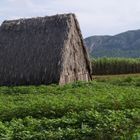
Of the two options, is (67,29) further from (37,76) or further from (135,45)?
(135,45)

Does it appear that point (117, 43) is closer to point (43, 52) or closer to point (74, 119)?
point (43, 52)

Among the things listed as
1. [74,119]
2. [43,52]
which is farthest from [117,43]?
[74,119]

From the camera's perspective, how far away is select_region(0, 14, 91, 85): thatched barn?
25875mm

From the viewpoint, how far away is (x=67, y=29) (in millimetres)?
26969

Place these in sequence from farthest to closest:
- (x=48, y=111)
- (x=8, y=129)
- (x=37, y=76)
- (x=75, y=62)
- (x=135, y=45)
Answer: (x=135, y=45) → (x=75, y=62) → (x=37, y=76) → (x=48, y=111) → (x=8, y=129)

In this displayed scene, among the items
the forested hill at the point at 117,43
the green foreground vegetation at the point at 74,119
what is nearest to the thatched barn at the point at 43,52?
the green foreground vegetation at the point at 74,119

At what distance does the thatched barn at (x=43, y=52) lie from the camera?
25875mm

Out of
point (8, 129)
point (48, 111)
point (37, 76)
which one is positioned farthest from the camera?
point (37, 76)

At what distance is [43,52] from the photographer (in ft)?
87.1

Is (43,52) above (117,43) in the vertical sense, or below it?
below

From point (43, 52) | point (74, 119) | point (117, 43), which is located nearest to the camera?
point (74, 119)

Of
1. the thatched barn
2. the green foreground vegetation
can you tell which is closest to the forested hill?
the thatched barn

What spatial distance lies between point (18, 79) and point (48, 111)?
35.0 ft

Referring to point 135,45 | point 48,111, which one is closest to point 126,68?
point 48,111
